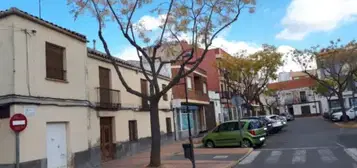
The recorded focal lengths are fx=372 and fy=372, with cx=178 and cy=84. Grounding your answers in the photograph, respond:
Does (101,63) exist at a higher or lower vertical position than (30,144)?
higher

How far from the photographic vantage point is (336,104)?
70.5 meters

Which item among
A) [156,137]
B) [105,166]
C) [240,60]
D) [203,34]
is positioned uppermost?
[240,60]

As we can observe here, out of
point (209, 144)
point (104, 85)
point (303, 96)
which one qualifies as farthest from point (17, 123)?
point (303, 96)

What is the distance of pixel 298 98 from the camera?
84938 mm

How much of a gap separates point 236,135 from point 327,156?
21.2 ft

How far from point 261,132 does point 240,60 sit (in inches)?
773

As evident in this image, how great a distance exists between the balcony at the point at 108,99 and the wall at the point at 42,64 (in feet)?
5.16

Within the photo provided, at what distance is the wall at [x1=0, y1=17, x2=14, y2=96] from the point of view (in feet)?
39.0

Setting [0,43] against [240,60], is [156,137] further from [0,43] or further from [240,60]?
[240,60]

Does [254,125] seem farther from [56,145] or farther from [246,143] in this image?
[56,145]

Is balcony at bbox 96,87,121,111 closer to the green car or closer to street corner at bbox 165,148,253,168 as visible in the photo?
street corner at bbox 165,148,253,168

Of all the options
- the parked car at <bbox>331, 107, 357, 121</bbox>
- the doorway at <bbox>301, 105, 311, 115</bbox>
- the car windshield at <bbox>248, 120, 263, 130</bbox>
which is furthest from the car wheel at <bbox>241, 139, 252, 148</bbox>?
the doorway at <bbox>301, 105, 311, 115</bbox>

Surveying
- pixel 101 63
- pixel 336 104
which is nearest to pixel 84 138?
pixel 101 63

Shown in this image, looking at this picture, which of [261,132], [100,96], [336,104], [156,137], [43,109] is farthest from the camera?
[336,104]
